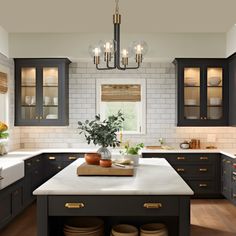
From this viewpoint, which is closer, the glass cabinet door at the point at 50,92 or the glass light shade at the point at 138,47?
the glass light shade at the point at 138,47

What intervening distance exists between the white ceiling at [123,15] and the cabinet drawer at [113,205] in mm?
3028

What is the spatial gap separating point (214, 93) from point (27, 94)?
3.50 m

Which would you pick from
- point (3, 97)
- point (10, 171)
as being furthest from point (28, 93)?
point (10, 171)

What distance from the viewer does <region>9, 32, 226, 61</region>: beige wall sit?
7098 millimetres

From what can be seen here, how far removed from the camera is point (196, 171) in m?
7.01

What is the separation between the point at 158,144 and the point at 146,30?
2.25 m

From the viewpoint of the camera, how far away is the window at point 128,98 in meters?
7.70

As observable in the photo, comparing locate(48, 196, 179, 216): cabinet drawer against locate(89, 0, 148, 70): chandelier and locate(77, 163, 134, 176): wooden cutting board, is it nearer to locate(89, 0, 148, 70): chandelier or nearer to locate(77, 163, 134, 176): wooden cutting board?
locate(77, 163, 134, 176): wooden cutting board

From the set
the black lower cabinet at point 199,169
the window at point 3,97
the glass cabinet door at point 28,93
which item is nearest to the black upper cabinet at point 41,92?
the glass cabinet door at point 28,93

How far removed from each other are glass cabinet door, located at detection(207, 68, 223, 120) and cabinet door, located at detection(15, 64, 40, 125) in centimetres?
320

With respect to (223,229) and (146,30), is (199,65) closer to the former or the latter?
(146,30)

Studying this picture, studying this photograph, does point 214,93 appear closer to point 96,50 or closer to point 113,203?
point 96,50

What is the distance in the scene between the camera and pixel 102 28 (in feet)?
22.1

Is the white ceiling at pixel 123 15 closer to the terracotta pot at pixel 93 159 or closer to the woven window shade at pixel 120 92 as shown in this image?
the woven window shade at pixel 120 92
